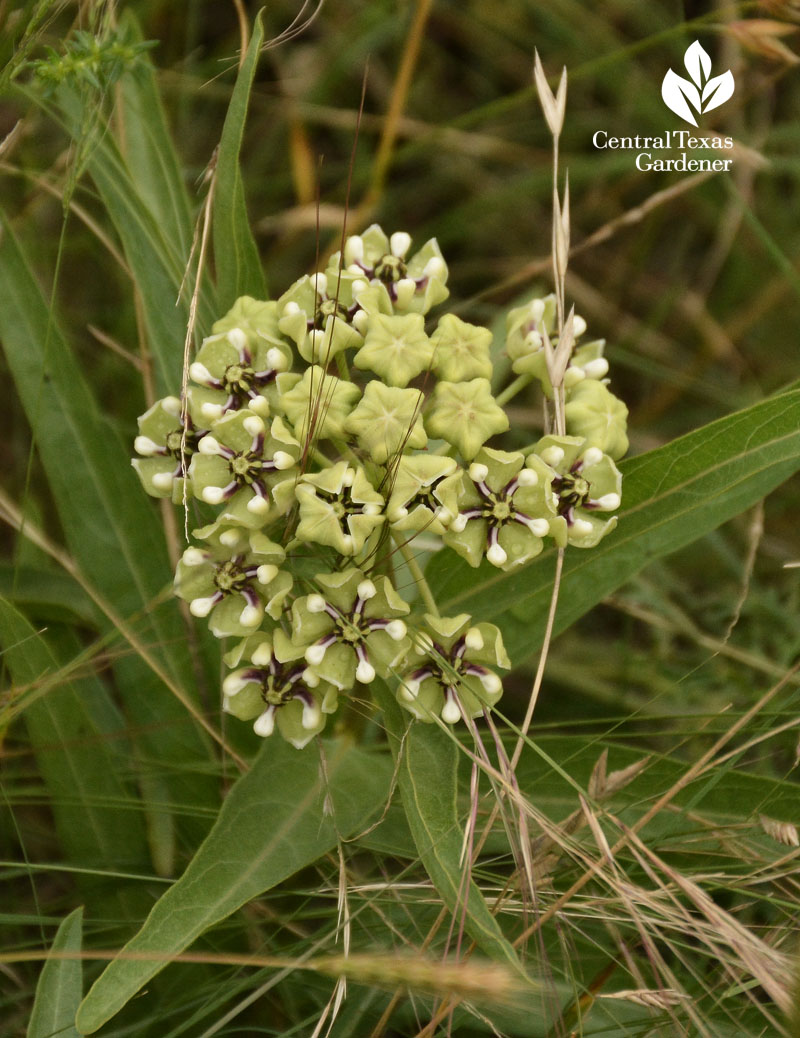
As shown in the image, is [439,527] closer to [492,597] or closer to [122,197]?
[492,597]

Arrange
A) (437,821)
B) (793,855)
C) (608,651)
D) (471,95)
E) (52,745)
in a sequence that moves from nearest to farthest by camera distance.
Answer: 1. (437,821)
2. (793,855)
3. (52,745)
4. (608,651)
5. (471,95)

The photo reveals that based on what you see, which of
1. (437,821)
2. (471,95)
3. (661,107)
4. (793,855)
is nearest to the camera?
(437,821)

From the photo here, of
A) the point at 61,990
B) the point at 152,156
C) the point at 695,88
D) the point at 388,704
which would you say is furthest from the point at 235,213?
the point at 695,88

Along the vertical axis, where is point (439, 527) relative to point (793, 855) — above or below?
above

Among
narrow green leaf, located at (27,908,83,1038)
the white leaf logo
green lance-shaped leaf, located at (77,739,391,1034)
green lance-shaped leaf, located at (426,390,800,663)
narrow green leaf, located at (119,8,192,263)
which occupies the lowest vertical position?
narrow green leaf, located at (27,908,83,1038)

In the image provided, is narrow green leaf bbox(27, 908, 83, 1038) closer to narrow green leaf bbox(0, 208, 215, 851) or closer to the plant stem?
narrow green leaf bbox(0, 208, 215, 851)

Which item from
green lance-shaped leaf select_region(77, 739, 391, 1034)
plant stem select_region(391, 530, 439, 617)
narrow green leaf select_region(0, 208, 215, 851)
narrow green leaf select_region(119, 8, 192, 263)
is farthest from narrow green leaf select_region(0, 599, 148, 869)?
narrow green leaf select_region(119, 8, 192, 263)

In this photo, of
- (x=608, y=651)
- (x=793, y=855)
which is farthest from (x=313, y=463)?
(x=608, y=651)

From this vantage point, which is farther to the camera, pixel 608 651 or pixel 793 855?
pixel 608 651
